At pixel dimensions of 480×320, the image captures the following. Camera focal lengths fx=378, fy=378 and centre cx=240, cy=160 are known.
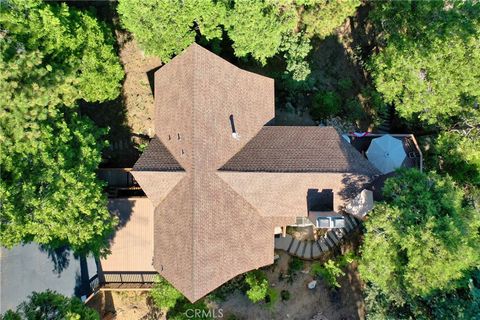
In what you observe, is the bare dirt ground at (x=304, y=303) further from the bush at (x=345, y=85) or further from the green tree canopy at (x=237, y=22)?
the green tree canopy at (x=237, y=22)

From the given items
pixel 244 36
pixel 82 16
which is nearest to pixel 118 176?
pixel 82 16

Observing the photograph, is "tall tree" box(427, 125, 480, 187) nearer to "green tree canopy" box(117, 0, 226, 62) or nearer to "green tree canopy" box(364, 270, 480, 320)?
"green tree canopy" box(364, 270, 480, 320)

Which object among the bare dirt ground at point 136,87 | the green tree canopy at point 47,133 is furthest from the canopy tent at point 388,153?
the green tree canopy at point 47,133

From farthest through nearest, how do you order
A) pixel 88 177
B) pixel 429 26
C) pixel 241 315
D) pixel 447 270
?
pixel 241 315
pixel 429 26
pixel 88 177
pixel 447 270

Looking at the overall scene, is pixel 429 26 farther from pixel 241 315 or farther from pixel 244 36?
pixel 241 315

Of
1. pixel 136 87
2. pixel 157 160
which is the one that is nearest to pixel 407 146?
pixel 157 160

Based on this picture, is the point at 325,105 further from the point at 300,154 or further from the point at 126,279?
the point at 126,279
